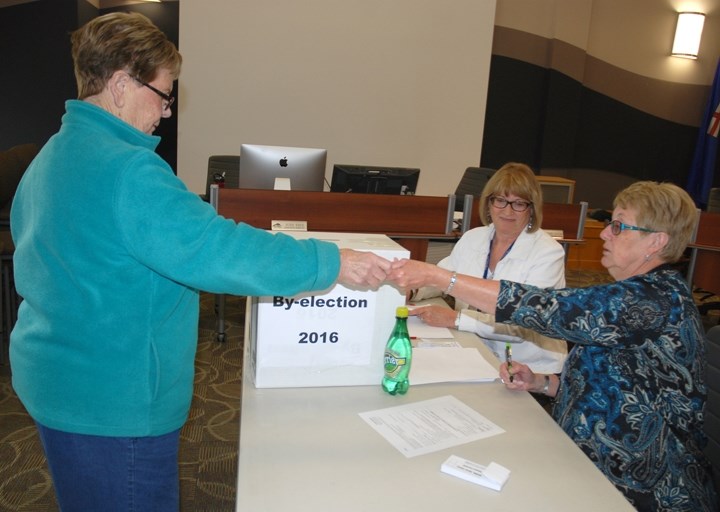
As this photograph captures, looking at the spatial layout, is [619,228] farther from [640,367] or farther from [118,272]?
[118,272]

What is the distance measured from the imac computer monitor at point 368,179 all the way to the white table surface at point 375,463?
7.76 ft

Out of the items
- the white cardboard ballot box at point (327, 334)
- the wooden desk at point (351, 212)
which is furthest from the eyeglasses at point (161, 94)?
the wooden desk at point (351, 212)

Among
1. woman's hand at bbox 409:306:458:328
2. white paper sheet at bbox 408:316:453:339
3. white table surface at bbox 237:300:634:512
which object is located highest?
woman's hand at bbox 409:306:458:328

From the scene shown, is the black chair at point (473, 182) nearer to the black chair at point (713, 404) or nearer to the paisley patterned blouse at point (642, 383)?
the black chair at point (713, 404)

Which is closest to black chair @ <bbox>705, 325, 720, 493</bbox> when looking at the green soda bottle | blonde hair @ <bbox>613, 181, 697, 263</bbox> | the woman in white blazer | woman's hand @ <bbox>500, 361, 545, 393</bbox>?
blonde hair @ <bbox>613, 181, 697, 263</bbox>

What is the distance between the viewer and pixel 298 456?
1254 millimetres

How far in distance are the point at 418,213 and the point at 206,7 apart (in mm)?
3226

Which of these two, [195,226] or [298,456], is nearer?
[195,226]

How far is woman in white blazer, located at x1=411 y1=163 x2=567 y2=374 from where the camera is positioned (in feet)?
7.23

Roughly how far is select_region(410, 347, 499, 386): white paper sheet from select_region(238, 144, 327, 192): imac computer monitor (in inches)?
82.1

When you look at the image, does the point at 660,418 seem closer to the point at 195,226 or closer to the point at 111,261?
the point at 195,226

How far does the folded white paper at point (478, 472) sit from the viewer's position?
1.19 m

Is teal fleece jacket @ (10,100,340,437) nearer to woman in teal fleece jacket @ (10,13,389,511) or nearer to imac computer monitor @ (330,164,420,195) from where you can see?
woman in teal fleece jacket @ (10,13,389,511)

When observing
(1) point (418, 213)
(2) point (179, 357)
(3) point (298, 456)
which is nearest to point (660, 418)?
(3) point (298, 456)
